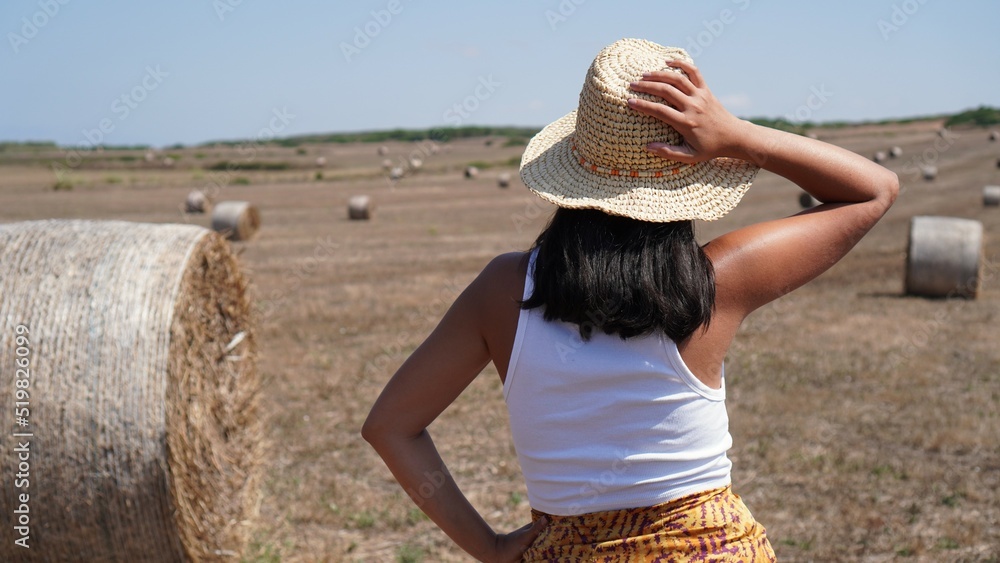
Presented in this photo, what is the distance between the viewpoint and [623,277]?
1.60 m

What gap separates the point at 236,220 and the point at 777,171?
19664mm

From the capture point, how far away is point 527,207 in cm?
2652

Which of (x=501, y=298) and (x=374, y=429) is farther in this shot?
(x=374, y=429)

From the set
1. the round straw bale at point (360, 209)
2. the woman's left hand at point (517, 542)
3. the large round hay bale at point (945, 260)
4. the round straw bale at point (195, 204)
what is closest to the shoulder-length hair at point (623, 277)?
the woman's left hand at point (517, 542)

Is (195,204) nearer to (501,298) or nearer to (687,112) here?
(501,298)

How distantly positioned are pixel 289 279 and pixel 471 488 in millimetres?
9105

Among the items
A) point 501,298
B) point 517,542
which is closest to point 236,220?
point 517,542

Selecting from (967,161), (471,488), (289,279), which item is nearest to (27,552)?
(471,488)

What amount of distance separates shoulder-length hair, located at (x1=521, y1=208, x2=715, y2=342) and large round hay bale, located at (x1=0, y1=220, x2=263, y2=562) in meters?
3.10

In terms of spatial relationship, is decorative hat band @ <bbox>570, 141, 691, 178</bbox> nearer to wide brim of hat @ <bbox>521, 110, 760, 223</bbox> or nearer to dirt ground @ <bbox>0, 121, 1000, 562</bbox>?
wide brim of hat @ <bbox>521, 110, 760, 223</bbox>

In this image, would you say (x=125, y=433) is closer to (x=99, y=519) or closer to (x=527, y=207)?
(x=99, y=519)

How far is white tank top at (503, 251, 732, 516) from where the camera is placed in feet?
5.27

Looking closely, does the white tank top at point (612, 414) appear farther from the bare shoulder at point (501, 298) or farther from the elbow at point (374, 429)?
the elbow at point (374, 429)

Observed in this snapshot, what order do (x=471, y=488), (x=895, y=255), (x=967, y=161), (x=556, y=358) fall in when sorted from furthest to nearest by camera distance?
(x=967, y=161) → (x=895, y=255) → (x=471, y=488) → (x=556, y=358)
